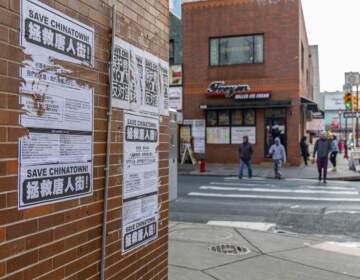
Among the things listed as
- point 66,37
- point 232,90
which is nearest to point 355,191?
point 232,90

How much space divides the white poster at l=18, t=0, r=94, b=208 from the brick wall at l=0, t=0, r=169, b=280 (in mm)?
52

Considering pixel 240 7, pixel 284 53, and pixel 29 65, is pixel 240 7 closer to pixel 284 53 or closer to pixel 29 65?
pixel 284 53

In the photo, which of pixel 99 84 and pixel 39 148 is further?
pixel 99 84

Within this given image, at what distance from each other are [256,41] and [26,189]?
73.1 ft

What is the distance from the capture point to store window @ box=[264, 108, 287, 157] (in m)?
22.8

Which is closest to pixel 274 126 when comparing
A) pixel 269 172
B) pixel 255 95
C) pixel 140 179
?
pixel 255 95

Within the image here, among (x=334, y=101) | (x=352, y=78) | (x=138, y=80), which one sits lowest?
(x=138, y=80)

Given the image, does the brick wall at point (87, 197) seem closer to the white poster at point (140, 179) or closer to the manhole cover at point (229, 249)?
the white poster at point (140, 179)

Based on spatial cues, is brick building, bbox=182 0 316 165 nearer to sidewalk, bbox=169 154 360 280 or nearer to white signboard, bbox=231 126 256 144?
white signboard, bbox=231 126 256 144

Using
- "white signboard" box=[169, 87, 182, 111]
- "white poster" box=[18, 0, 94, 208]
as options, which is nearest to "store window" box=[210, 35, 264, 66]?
"white signboard" box=[169, 87, 182, 111]

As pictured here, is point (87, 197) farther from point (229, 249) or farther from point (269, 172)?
point (269, 172)

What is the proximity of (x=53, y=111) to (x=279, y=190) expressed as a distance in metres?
11.9

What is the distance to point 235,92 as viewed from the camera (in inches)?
917

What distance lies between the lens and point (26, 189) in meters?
2.39
